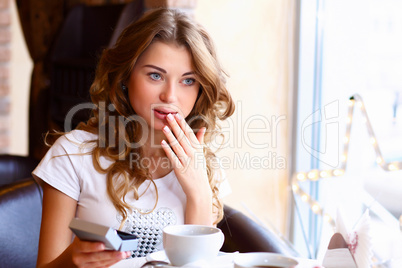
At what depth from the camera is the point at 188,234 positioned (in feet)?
3.04

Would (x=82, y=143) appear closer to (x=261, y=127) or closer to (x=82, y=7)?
(x=261, y=127)

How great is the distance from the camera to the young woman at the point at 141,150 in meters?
1.32

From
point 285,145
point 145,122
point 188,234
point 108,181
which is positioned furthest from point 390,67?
point 188,234

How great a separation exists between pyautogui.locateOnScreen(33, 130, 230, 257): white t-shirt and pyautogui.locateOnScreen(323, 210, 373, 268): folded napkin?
0.48 m

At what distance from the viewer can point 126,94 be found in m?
1.47

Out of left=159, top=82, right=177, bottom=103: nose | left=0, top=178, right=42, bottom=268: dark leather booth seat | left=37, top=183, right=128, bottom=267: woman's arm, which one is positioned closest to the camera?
left=37, top=183, right=128, bottom=267: woman's arm

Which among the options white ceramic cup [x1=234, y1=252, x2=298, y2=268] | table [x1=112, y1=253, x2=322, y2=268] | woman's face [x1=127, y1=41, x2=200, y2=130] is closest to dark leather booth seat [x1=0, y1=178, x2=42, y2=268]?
woman's face [x1=127, y1=41, x2=200, y2=130]

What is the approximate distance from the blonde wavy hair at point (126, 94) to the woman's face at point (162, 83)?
0.02 meters

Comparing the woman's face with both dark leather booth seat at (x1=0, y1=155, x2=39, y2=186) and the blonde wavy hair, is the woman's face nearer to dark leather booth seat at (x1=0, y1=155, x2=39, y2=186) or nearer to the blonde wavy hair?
the blonde wavy hair

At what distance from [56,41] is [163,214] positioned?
177 centimetres

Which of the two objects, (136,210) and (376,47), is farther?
(376,47)

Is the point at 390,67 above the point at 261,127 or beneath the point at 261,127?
above

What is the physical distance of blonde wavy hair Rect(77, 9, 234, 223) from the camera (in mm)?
1363

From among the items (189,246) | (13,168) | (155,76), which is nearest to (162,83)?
(155,76)
